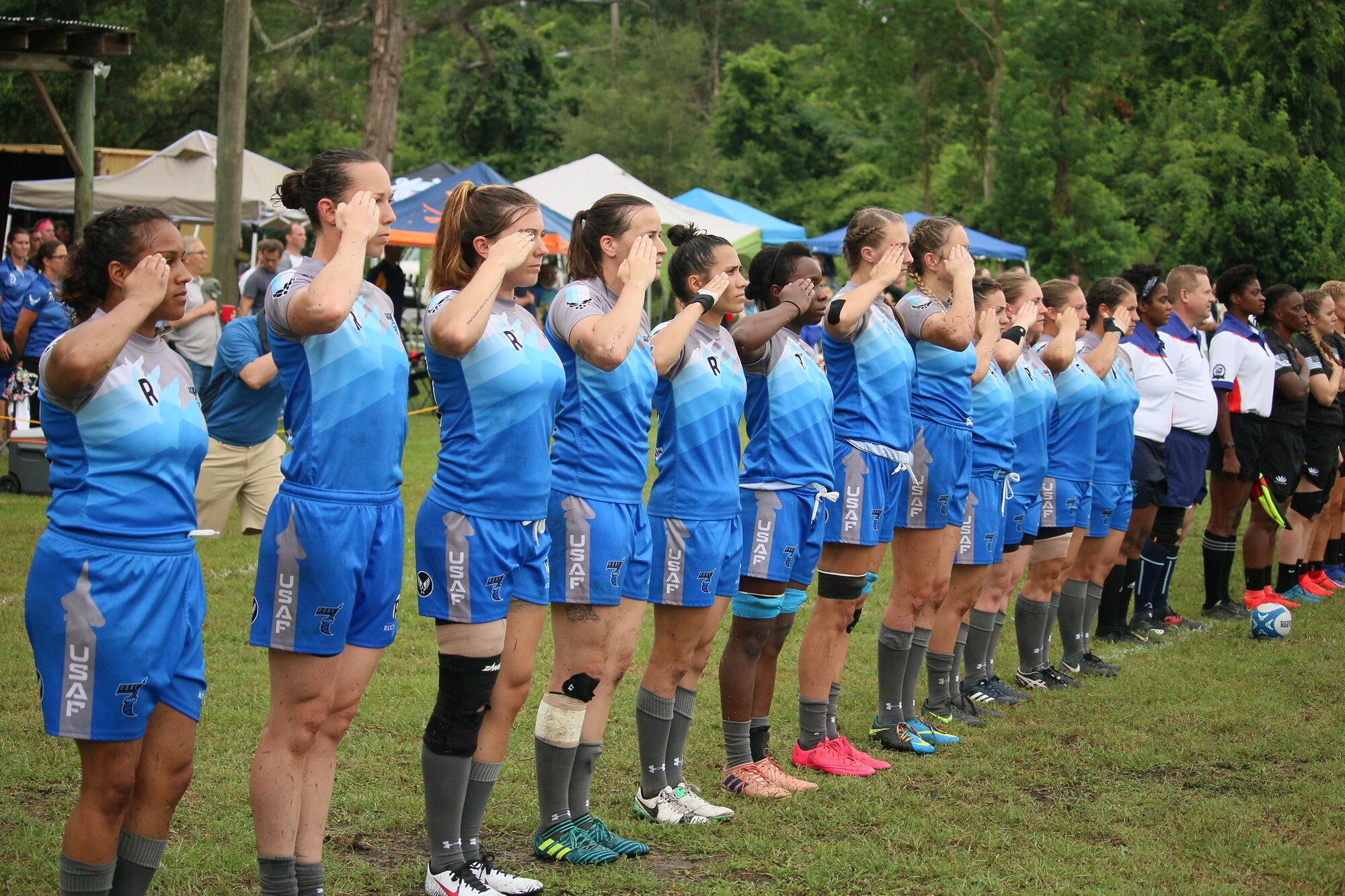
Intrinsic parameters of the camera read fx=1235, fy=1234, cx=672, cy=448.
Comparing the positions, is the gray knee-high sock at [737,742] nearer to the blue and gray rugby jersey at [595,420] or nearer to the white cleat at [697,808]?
the white cleat at [697,808]

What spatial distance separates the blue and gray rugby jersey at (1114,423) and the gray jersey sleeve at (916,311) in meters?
2.10

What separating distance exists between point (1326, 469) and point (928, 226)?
557 cm

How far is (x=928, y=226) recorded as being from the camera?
19.4ft

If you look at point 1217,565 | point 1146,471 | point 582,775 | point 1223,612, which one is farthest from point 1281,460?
point 582,775

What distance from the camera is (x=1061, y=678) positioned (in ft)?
23.6

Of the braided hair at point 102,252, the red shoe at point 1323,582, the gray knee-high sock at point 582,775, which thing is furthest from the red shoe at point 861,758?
the red shoe at point 1323,582

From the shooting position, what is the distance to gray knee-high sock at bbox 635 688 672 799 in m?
4.70

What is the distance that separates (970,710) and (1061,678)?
38.9 inches

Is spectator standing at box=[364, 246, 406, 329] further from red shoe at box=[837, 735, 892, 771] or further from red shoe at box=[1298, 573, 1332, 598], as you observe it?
red shoe at box=[1298, 573, 1332, 598]

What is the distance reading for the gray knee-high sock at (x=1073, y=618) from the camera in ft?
24.6

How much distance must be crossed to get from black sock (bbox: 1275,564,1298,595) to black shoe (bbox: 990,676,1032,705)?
13.3ft

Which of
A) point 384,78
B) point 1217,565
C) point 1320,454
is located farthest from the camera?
point 384,78

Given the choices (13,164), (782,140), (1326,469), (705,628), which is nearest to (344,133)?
(782,140)

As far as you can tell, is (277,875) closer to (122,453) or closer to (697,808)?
(122,453)
